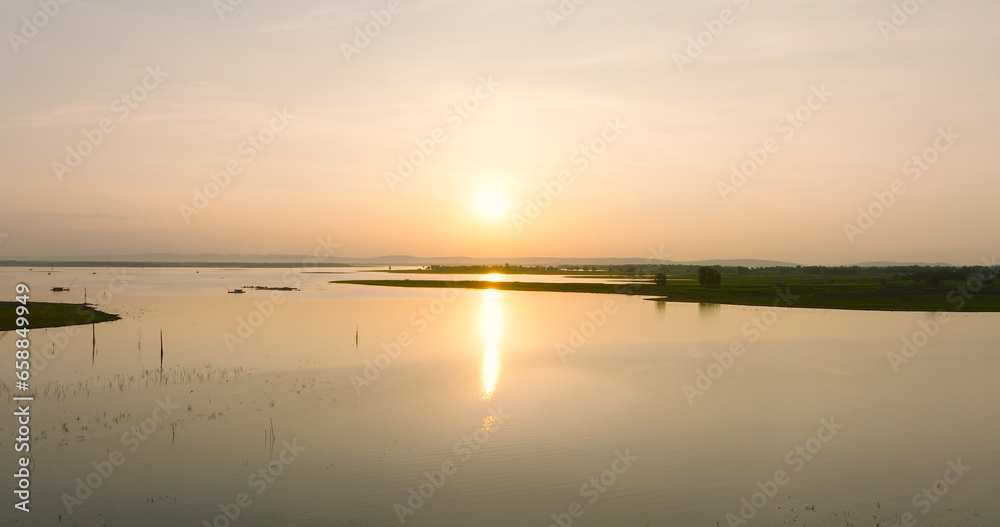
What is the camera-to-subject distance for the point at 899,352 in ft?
134

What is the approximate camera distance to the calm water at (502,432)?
15367 mm

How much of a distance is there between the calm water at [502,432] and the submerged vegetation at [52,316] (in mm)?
6343

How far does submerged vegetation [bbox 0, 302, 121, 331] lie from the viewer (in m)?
46.6

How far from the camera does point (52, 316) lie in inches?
2037

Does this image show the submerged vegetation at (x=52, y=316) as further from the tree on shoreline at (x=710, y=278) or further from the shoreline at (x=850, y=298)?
the tree on shoreline at (x=710, y=278)

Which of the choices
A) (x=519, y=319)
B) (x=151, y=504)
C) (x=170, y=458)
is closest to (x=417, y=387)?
(x=170, y=458)

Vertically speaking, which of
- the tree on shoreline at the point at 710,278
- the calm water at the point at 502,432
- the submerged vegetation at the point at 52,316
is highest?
the tree on shoreline at the point at 710,278

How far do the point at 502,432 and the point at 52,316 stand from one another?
45.8 m

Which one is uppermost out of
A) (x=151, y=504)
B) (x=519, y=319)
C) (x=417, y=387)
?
(x=519, y=319)

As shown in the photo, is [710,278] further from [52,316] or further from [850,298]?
[52,316]

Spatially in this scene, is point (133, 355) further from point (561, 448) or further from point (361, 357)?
point (561, 448)

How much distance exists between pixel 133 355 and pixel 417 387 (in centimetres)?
1731

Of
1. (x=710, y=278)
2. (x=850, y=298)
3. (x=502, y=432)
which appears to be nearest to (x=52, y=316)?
(x=502, y=432)

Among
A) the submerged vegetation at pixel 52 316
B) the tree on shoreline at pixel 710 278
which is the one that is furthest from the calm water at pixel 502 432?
the tree on shoreline at pixel 710 278
